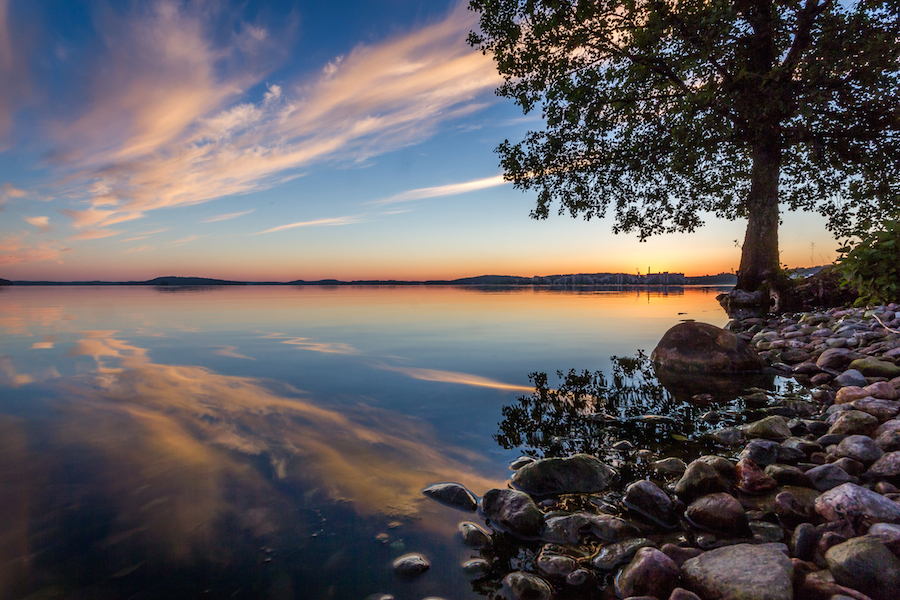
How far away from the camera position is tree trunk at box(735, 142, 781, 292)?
45.9 feet

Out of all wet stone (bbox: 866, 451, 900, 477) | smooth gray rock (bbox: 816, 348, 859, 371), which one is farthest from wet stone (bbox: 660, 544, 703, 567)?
smooth gray rock (bbox: 816, 348, 859, 371)

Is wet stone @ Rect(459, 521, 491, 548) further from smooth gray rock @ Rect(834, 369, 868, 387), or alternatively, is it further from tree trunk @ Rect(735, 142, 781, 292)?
tree trunk @ Rect(735, 142, 781, 292)

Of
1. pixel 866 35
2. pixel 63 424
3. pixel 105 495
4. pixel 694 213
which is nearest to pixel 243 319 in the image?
pixel 63 424

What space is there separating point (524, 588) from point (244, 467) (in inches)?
110

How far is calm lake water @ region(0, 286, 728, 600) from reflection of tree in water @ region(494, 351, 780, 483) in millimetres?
300

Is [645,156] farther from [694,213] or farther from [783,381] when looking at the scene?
[783,381]

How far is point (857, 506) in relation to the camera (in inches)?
101

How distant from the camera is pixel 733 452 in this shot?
393 centimetres

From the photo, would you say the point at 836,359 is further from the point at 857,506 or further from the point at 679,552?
the point at 679,552

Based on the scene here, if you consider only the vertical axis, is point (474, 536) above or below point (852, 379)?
below

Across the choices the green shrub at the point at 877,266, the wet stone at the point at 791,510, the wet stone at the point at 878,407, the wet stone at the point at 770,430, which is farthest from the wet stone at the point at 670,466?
the green shrub at the point at 877,266

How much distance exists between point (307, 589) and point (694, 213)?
19523 millimetres

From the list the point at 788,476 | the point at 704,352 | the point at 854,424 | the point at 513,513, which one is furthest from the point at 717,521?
the point at 704,352

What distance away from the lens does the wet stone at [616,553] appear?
2.45m
